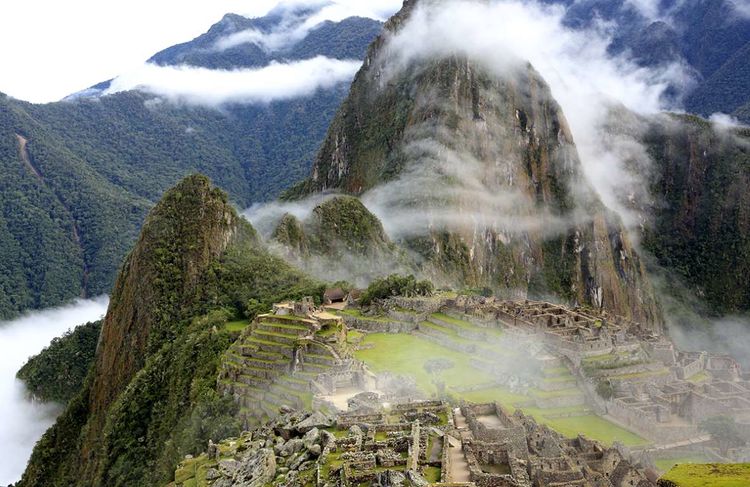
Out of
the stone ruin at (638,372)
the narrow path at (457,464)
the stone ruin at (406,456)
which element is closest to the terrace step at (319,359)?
the stone ruin at (638,372)

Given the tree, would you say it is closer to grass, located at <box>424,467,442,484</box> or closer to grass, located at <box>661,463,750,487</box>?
grass, located at <box>424,467,442,484</box>

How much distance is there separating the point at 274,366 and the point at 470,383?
461 inches

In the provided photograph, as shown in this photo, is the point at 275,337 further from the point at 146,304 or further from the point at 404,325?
the point at 146,304

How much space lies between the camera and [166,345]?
245 ft

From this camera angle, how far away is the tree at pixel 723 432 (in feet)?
128

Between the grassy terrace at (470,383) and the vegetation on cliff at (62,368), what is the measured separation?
5719cm

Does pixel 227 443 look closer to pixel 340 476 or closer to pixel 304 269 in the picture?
pixel 340 476

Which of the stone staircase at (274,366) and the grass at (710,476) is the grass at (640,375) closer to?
the stone staircase at (274,366)

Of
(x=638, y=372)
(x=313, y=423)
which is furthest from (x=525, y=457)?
(x=638, y=372)

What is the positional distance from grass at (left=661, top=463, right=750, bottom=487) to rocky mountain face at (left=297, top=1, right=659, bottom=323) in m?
116

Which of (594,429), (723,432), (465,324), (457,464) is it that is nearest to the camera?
(457,464)

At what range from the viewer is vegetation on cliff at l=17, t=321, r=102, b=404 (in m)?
97.8

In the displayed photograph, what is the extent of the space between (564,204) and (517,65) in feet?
110

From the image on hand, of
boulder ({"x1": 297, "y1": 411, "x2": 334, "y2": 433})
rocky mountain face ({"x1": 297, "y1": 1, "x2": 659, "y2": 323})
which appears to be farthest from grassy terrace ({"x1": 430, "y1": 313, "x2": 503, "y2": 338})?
rocky mountain face ({"x1": 297, "y1": 1, "x2": 659, "y2": 323})
